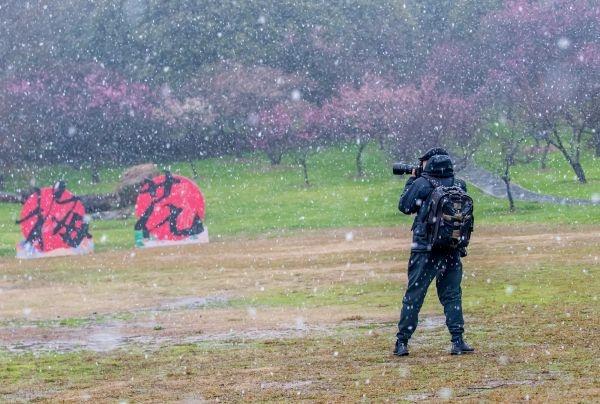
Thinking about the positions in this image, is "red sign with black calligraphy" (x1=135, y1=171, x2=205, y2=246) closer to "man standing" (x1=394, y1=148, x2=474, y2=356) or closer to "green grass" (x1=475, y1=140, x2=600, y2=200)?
"green grass" (x1=475, y1=140, x2=600, y2=200)

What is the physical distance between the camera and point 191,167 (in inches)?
2189

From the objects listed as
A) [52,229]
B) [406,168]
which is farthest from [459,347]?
[52,229]

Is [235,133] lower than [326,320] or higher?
higher

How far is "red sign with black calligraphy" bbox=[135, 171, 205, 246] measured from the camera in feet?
102

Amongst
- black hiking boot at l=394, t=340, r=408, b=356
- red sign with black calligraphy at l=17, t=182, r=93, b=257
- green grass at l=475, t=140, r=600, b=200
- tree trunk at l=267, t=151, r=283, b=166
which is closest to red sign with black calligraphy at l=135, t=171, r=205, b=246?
red sign with black calligraphy at l=17, t=182, r=93, b=257

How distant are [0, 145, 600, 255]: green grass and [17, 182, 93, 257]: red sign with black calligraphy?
56.8 inches

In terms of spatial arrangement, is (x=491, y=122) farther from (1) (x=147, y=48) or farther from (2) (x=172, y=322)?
(2) (x=172, y=322)

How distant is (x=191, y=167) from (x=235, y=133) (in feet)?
13.2

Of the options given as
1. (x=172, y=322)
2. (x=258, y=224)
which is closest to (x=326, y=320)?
(x=172, y=322)

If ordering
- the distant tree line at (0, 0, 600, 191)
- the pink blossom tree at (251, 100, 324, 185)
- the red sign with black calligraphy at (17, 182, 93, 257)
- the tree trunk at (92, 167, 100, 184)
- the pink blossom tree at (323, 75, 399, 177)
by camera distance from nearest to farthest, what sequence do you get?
the red sign with black calligraphy at (17, 182, 93, 257)
the pink blossom tree at (323, 75, 399, 177)
the pink blossom tree at (251, 100, 324, 185)
the tree trunk at (92, 167, 100, 184)
the distant tree line at (0, 0, 600, 191)

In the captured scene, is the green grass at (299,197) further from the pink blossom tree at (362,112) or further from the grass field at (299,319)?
the pink blossom tree at (362,112)

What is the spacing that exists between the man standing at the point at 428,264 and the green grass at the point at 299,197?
20480mm

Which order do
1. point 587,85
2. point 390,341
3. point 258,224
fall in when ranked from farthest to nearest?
point 587,85, point 258,224, point 390,341

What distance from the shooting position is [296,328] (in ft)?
46.5
